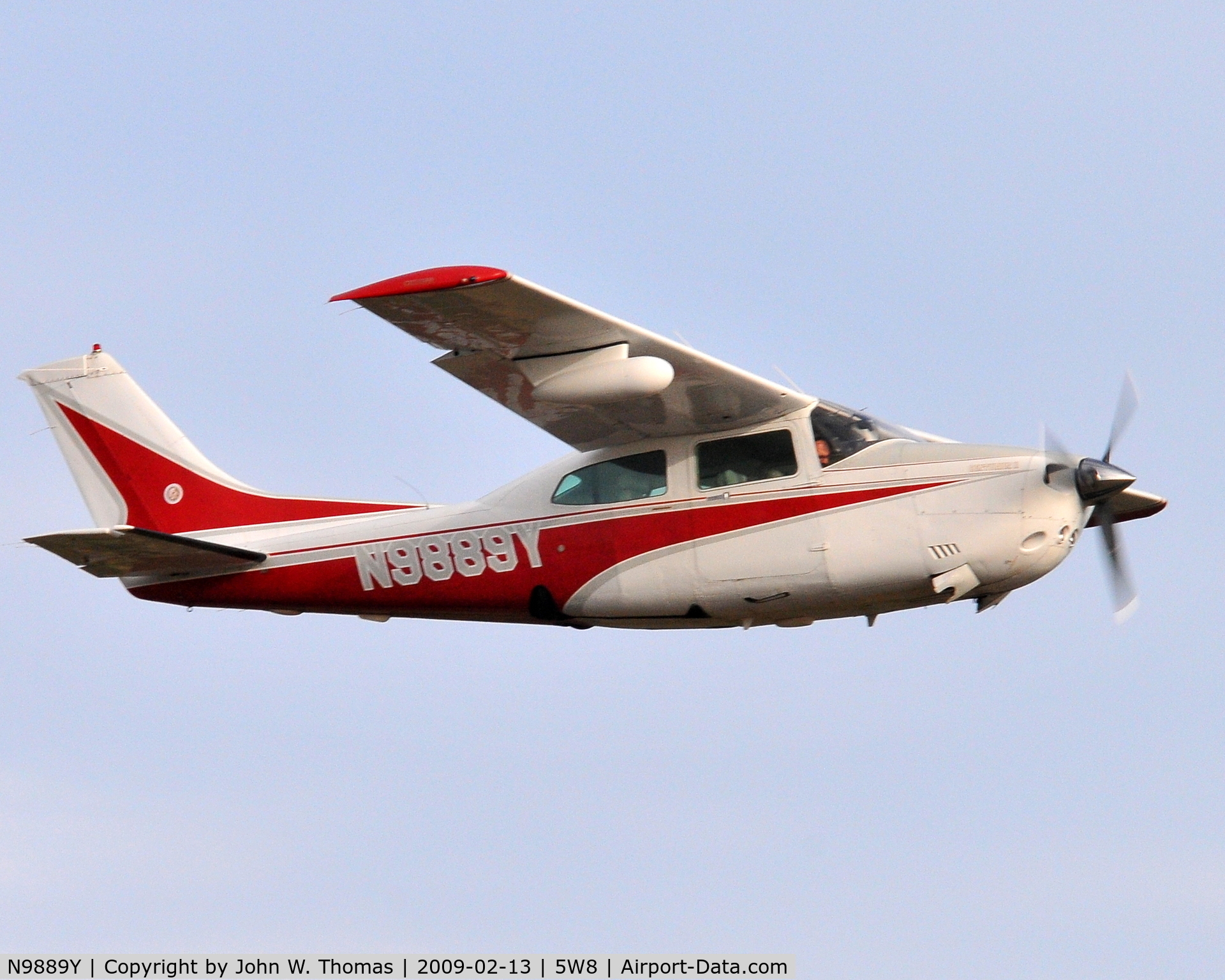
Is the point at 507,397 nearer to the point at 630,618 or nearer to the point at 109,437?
the point at 630,618

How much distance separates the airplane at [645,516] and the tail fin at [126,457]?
0.82m

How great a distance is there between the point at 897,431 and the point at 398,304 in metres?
4.48

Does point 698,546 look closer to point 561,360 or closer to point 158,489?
point 561,360

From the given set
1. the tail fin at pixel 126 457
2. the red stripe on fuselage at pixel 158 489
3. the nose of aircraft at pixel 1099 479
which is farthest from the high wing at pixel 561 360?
the tail fin at pixel 126 457

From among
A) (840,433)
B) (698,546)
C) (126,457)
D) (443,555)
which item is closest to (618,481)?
(698,546)

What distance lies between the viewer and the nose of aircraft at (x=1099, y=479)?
458 inches

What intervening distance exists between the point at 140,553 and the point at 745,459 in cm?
552

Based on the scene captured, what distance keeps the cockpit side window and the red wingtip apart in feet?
10.6

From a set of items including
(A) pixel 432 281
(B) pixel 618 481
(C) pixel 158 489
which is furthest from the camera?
(C) pixel 158 489

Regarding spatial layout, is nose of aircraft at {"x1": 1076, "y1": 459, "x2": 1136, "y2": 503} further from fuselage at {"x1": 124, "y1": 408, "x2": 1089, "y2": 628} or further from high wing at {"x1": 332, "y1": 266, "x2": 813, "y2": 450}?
high wing at {"x1": 332, "y1": 266, "x2": 813, "y2": 450}

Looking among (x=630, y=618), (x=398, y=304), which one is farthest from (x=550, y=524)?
(x=398, y=304)

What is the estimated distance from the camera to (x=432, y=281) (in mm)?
10586

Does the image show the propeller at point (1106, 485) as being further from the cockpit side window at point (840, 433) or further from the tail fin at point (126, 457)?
the tail fin at point (126, 457)

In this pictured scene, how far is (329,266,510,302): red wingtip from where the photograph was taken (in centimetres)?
1055
